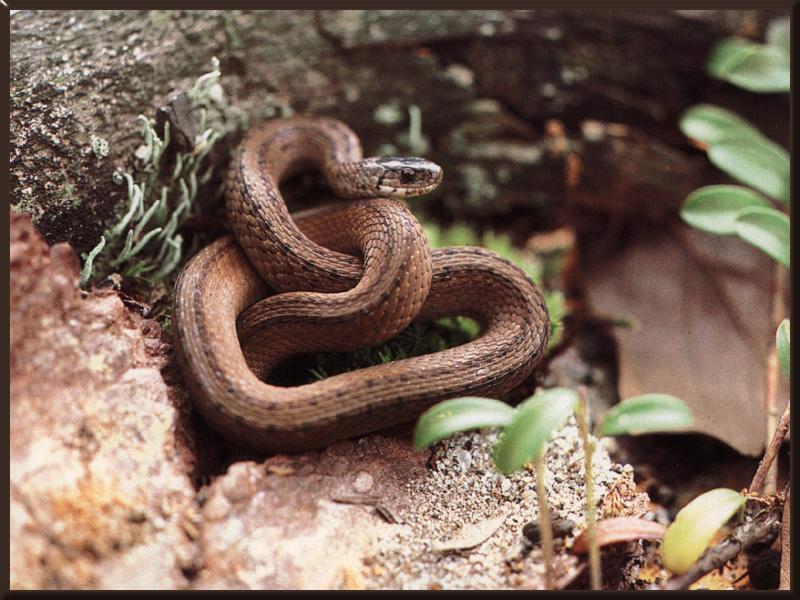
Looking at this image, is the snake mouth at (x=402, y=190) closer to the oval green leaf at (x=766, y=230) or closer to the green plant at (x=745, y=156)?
the green plant at (x=745, y=156)

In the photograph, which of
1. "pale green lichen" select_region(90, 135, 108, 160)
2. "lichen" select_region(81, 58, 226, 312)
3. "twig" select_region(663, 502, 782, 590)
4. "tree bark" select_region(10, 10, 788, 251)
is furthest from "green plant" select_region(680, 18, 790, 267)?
"pale green lichen" select_region(90, 135, 108, 160)

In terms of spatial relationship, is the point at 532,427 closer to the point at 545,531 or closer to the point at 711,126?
the point at 545,531

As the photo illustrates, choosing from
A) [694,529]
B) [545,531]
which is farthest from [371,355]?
[694,529]

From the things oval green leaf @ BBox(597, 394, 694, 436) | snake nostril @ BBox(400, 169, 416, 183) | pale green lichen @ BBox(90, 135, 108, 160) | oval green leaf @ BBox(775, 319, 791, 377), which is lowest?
oval green leaf @ BBox(775, 319, 791, 377)

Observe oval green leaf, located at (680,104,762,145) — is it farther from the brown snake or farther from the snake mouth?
the snake mouth

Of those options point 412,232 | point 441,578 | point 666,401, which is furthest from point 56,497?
point 666,401

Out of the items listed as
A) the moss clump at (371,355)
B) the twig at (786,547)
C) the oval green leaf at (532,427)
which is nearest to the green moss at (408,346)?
the moss clump at (371,355)
